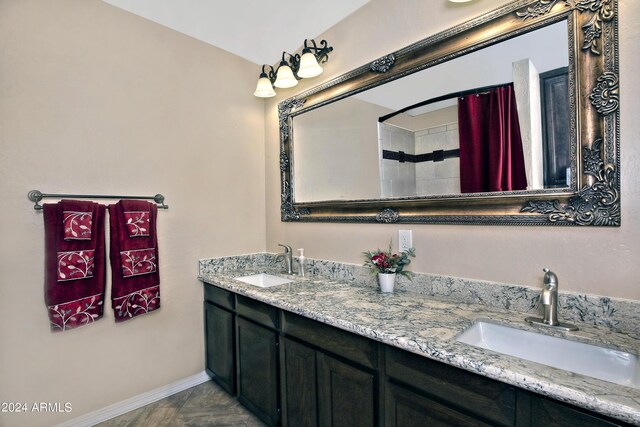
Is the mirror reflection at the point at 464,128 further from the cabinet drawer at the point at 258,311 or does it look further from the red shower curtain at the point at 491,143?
the cabinet drawer at the point at 258,311

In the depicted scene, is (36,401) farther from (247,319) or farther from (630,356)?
(630,356)

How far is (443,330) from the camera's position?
117 cm

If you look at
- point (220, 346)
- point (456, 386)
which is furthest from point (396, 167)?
point (220, 346)

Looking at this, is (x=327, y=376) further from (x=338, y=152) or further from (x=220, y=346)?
(x=338, y=152)

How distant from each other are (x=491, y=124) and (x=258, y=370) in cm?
180

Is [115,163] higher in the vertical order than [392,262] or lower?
higher

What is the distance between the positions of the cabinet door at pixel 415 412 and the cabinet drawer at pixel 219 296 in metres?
1.21

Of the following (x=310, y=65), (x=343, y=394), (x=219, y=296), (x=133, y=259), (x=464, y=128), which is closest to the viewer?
(x=343, y=394)

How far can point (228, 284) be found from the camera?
2062mm

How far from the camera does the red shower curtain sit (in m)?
1.35

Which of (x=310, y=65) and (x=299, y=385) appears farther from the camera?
(x=310, y=65)

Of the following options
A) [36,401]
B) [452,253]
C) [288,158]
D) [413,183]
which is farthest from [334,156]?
[36,401]

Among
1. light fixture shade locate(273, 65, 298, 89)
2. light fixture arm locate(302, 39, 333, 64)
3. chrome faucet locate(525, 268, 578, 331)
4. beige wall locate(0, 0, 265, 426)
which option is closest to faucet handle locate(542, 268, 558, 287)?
Answer: chrome faucet locate(525, 268, 578, 331)

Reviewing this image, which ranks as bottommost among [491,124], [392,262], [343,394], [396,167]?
[343,394]
